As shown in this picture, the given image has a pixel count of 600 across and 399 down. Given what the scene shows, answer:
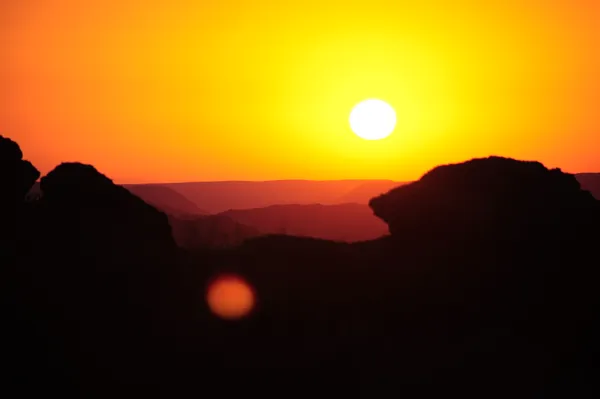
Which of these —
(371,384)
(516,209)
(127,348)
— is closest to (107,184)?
(127,348)

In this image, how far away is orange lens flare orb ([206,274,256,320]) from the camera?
2266cm

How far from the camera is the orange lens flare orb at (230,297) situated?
22656 mm

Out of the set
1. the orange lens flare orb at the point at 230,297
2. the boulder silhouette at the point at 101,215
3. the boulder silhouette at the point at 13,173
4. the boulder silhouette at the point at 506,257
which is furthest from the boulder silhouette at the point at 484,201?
the boulder silhouette at the point at 13,173

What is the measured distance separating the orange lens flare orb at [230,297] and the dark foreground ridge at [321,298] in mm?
274

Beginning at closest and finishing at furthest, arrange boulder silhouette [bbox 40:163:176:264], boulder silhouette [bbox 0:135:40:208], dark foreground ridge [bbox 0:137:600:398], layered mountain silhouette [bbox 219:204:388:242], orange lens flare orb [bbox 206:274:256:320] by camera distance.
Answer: dark foreground ridge [bbox 0:137:600:398] → orange lens flare orb [bbox 206:274:256:320] → boulder silhouette [bbox 40:163:176:264] → boulder silhouette [bbox 0:135:40:208] → layered mountain silhouette [bbox 219:204:388:242]

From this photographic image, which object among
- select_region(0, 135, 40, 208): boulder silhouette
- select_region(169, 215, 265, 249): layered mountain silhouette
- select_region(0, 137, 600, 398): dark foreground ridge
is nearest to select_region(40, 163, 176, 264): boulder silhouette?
select_region(0, 137, 600, 398): dark foreground ridge

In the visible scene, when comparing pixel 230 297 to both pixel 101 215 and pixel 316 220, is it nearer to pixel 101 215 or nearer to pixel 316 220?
pixel 101 215

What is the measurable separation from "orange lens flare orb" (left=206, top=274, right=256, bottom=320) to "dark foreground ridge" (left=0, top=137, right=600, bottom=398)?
0.90 feet

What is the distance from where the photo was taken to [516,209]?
82.2 ft

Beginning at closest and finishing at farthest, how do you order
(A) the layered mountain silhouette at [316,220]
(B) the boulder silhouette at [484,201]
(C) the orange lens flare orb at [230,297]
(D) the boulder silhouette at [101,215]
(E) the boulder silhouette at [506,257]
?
(E) the boulder silhouette at [506,257] → (C) the orange lens flare orb at [230,297] → (D) the boulder silhouette at [101,215] → (B) the boulder silhouette at [484,201] → (A) the layered mountain silhouette at [316,220]

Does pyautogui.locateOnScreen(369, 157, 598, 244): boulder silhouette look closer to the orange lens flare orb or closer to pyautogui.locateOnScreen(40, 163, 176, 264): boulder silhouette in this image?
the orange lens flare orb

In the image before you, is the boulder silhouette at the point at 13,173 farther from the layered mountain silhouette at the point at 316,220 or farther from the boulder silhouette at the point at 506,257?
the layered mountain silhouette at the point at 316,220

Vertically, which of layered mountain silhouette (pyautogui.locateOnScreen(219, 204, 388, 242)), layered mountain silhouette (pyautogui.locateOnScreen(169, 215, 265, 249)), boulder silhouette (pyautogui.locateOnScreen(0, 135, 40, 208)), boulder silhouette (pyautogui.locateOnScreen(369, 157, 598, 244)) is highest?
boulder silhouette (pyautogui.locateOnScreen(0, 135, 40, 208))

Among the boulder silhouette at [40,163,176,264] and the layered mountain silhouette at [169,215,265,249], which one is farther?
the layered mountain silhouette at [169,215,265,249]
